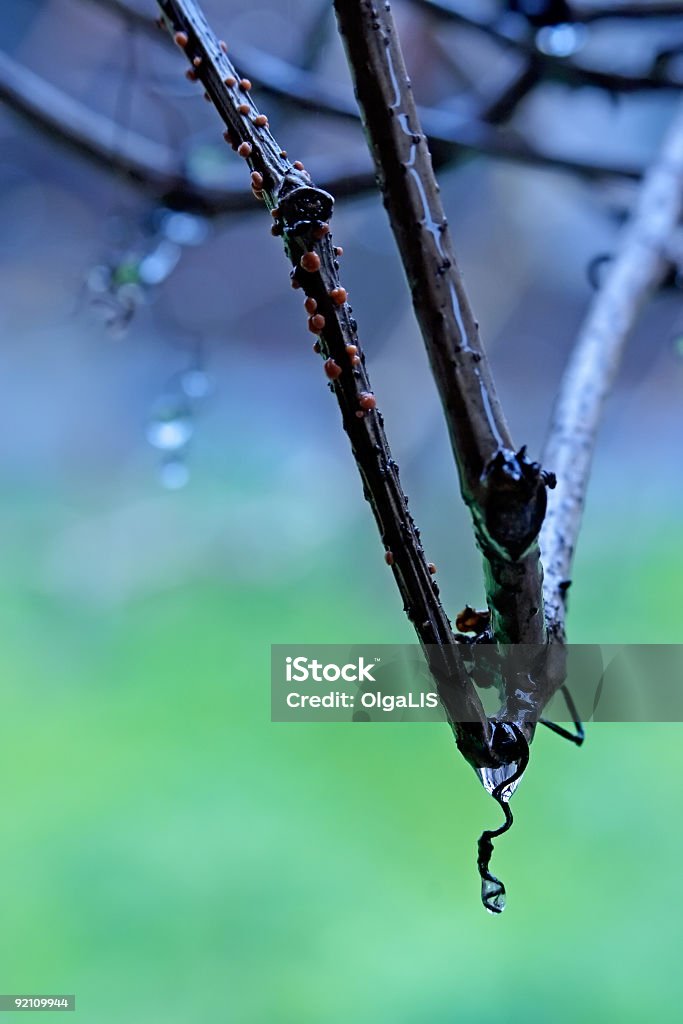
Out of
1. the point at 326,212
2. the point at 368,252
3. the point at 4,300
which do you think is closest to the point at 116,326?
the point at 4,300

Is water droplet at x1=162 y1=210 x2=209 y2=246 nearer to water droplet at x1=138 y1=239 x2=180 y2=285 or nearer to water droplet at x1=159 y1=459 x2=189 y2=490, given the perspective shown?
water droplet at x1=138 y1=239 x2=180 y2=285

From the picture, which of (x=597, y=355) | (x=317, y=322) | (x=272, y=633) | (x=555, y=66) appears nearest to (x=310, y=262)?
(x=317, y=322)

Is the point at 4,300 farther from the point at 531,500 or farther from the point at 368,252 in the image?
the point at 531,500

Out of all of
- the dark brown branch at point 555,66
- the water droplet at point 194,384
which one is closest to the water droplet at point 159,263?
the water droplet at point 194,384

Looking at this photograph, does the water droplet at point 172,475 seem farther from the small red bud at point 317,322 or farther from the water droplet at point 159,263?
the small red bud at point 317,322

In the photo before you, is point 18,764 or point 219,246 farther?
point 219,246
